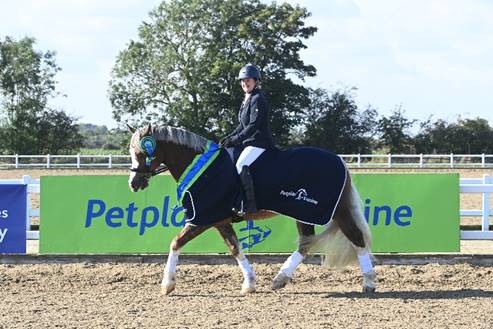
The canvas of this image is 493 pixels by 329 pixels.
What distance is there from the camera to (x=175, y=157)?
25.9 ft

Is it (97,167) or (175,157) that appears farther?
(97,167)

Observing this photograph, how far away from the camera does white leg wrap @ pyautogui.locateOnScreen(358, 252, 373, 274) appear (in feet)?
26.2

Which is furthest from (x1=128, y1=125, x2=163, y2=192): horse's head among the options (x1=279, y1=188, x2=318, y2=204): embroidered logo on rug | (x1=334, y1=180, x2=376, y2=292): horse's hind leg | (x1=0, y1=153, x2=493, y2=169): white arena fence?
(x1=0, y1=153, x2=493, y2=169): white arena fence

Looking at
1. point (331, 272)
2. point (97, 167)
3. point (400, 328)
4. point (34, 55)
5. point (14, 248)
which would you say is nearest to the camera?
point (400, 328)

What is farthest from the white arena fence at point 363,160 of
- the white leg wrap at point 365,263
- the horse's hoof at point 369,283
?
the horse's hoof at point 369,283

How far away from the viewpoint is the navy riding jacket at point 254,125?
772 cm

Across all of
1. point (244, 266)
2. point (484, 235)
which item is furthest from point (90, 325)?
point (484, 235)

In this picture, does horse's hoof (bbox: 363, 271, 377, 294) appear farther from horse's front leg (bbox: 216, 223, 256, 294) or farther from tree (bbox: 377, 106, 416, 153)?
tree (bbox: 377, 106, 416, 153)

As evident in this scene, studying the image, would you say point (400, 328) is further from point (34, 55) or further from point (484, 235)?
point (34, 55)

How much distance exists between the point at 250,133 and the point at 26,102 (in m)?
47.8

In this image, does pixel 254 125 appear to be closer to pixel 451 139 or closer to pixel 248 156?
pixel 248 156

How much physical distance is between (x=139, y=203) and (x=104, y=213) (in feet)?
1.60

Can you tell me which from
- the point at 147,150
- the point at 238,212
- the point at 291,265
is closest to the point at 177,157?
the point at 147,150

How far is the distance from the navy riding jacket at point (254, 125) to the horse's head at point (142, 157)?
0.87m
